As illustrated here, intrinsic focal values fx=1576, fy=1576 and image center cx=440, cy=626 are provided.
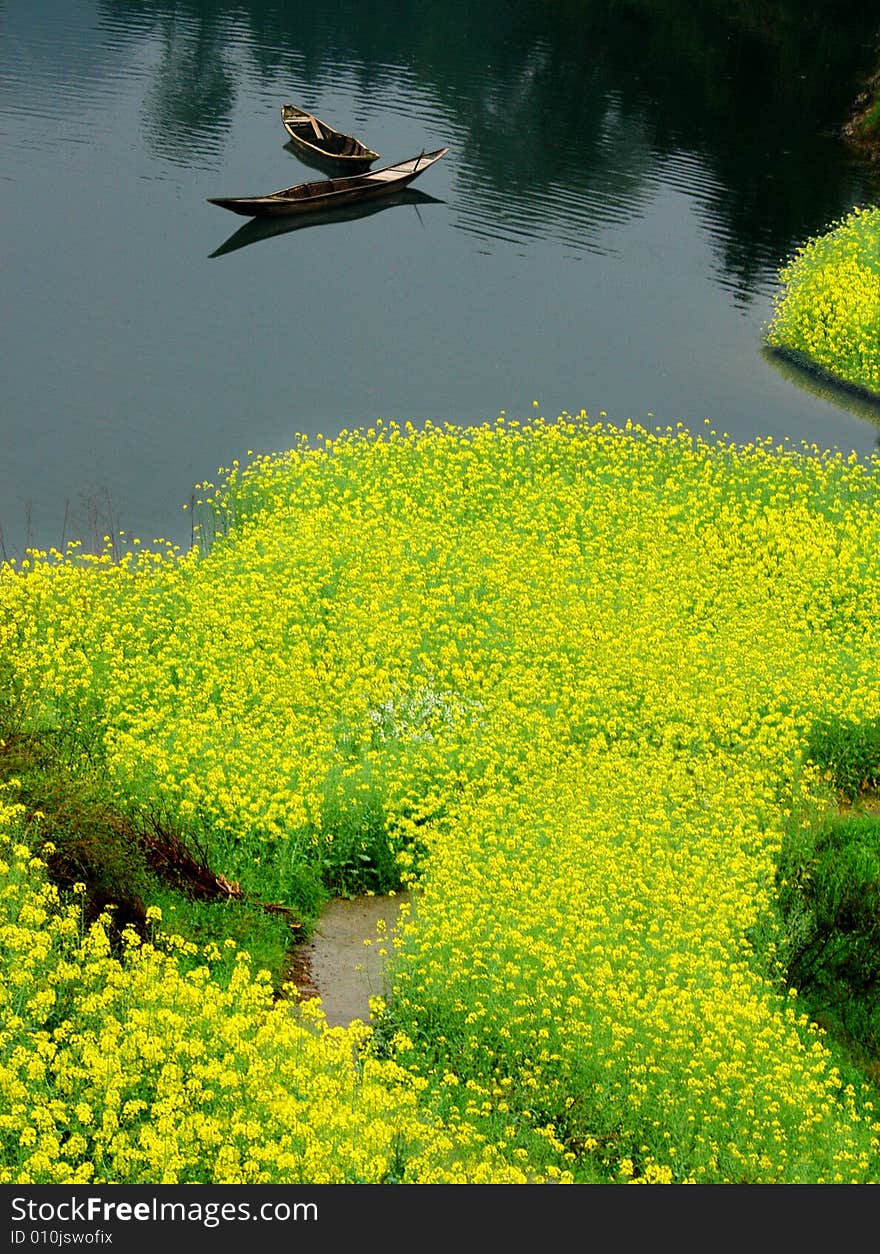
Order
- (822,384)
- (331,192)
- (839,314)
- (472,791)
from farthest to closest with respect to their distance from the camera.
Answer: (331,192), (839,314), (822,384), (472,791)

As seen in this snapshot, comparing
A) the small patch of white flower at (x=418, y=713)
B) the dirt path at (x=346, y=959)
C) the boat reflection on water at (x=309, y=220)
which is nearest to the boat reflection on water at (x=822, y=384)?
the boat reflection on water at (x=309, y=220)

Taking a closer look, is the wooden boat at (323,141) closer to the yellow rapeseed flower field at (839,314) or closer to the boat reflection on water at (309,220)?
the boat reflection on water at (309,220)

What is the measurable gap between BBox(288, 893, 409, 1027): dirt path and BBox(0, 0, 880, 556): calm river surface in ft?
39.3

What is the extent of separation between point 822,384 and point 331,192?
54.4 ft

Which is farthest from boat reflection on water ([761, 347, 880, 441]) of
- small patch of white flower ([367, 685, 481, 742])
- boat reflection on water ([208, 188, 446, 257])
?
small patch of white flower ([367, 685, 481, 742])

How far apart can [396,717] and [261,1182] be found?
9.31m

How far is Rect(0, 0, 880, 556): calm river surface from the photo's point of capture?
113ft

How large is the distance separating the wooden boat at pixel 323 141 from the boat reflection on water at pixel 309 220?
1574 millimetres

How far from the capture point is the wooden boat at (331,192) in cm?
4441

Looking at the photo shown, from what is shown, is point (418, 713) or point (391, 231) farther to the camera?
point (391, 231)

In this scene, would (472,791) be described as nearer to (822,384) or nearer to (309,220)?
(822,384)

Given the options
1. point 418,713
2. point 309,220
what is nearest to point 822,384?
point 309,220

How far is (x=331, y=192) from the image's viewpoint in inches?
1834

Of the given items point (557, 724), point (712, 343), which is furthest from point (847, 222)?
point (557, 724)
